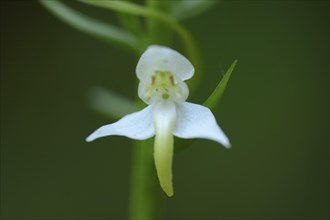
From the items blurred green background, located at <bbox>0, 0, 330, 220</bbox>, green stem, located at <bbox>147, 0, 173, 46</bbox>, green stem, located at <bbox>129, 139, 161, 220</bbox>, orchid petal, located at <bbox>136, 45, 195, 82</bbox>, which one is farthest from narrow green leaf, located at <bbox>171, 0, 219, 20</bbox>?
blurred green background, located at <bbox>0, 0, 330, 220</bbox>

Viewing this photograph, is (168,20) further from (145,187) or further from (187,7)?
(145,187)

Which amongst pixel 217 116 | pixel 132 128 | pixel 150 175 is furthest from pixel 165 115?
pixel 217 116

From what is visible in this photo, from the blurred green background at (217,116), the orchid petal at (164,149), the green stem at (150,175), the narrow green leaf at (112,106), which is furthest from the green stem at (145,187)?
the blurred green background at (217,116)

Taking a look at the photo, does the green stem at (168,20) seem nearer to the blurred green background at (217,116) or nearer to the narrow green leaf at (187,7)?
the narrow green leaf at (187,7)

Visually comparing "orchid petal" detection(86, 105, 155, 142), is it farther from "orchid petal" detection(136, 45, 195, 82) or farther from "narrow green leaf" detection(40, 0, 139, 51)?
"narrow green leaf" detection(40, 0, 139, 51)

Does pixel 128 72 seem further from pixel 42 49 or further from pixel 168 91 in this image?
pixel 168 91

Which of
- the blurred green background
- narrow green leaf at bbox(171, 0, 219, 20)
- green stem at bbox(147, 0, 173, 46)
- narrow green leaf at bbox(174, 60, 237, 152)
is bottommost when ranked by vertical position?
narrow green leaf at bbox(174, 60, 237, 152)
